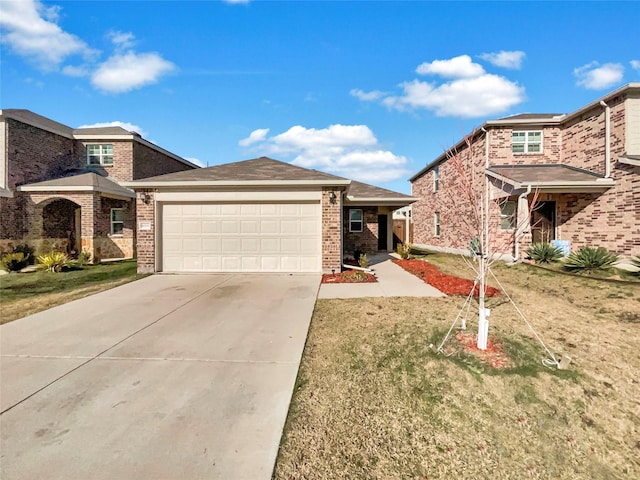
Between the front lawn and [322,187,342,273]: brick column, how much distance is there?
5941 millimetres

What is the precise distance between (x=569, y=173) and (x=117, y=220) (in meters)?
21.1

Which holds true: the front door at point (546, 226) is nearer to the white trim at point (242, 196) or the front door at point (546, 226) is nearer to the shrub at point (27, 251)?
the white trim at point (242, 196)

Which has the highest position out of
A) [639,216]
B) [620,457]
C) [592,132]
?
[592,132]

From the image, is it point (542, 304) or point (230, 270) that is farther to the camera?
point (230, 270)

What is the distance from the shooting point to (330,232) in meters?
10.1

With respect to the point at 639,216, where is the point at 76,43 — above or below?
above

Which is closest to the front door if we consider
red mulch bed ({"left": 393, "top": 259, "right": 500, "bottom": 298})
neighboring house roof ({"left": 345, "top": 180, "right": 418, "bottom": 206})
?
neighboring house roof ({"left": 345, "top": 180, "right": 418, "bottom": 206})

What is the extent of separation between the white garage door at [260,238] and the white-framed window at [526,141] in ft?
36.0

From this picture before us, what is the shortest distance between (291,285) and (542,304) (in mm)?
5826

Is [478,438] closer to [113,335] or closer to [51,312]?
[113,335]

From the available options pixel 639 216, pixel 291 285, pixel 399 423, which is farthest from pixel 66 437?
pixel 639 216

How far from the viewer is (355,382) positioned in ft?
11.1

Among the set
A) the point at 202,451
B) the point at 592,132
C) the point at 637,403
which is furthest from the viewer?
the point at 592,132

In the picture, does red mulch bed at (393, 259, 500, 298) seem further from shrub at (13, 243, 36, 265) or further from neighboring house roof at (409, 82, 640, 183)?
shrub at (13, 243, 36, 265)
